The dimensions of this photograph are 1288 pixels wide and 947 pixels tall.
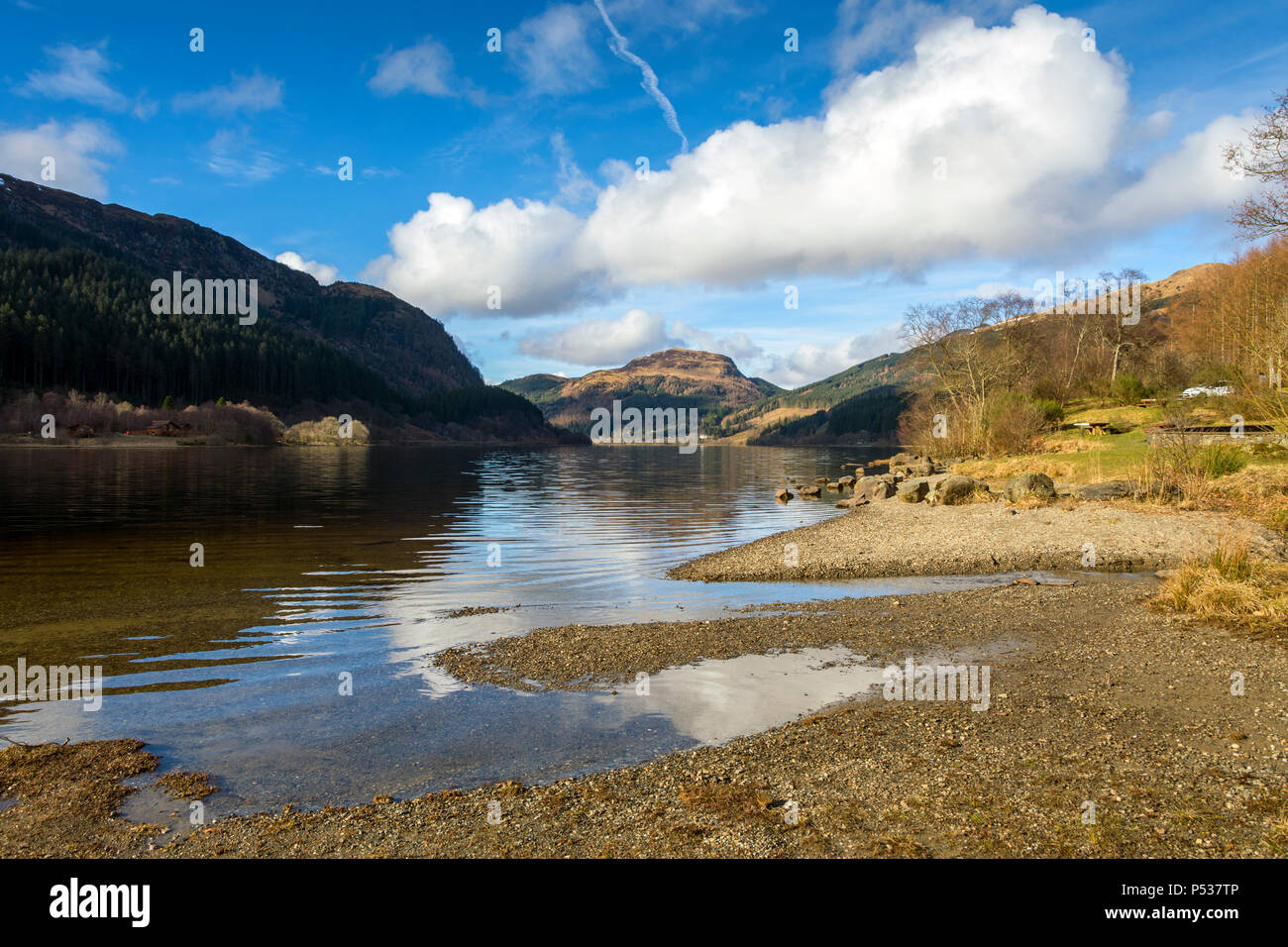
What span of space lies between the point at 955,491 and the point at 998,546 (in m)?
14.3

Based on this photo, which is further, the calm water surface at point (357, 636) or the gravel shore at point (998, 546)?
the gravel shore at point (998, 546)

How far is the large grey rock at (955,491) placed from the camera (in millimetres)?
36750

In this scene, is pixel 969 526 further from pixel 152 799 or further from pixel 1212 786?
pixel 152 799

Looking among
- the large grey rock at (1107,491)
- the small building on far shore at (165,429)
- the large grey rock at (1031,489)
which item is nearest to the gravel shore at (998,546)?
the large grey rock at (1107,491)

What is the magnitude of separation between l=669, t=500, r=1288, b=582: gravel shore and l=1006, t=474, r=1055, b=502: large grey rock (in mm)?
2219

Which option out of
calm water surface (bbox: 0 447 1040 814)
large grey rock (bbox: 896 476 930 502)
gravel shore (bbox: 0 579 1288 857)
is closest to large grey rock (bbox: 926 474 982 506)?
large grey rock (bbox: 896 476 930 502)

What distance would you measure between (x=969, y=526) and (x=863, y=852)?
24605 mm

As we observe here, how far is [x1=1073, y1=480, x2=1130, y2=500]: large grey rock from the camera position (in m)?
30.2

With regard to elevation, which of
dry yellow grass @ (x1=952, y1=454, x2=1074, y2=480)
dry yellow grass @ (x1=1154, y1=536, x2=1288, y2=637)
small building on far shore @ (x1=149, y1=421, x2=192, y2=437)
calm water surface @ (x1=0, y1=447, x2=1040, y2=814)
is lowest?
calm water surface @ (x1=0, y1=447, x2=1040, y2=814)

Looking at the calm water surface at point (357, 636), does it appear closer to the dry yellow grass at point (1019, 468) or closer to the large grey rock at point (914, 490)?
the large grey rock at point (914, 490)

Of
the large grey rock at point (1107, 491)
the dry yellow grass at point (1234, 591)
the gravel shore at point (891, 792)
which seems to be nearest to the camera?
the gravel shore at point (891, 792)

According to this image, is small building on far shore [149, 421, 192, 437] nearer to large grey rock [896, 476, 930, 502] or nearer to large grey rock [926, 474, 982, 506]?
large grey rock [896, 476, 930, 502]

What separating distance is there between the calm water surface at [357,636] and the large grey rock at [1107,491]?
12.8m
